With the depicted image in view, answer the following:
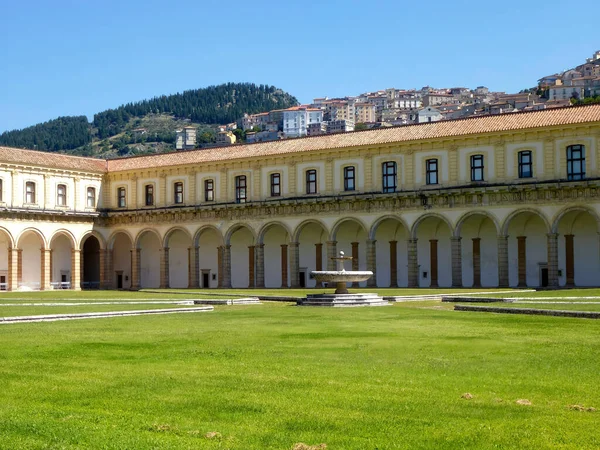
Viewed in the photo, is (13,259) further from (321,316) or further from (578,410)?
(578,410)

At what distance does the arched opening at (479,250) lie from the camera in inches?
2005

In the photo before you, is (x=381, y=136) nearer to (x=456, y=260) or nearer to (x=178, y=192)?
(x=456, y=260)

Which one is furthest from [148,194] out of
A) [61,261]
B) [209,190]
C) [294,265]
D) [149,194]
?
[294,265]

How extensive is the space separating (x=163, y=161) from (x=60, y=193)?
24.8 ft

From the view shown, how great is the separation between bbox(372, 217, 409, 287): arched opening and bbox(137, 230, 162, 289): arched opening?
1799 centimetres

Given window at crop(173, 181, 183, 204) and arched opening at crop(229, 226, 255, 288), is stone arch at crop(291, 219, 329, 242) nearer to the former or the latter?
arched opening at crop(229, 226, 255, 288)

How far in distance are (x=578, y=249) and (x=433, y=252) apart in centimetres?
868

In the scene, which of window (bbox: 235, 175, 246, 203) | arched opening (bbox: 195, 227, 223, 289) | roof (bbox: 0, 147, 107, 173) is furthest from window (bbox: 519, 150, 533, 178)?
roof (bbox: 0, 147, 107, 173)

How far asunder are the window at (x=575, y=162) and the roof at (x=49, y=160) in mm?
33959

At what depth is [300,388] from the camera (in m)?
10.6

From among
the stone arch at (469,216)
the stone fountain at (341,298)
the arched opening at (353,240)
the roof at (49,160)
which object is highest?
the roof at (49,160)

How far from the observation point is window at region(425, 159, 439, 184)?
171 ft

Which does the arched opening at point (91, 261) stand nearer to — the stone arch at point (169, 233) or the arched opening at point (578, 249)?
the stone arch at point (169, 233)

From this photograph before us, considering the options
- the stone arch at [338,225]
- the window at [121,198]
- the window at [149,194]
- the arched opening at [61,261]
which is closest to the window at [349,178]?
the stone arch at [338,225]
